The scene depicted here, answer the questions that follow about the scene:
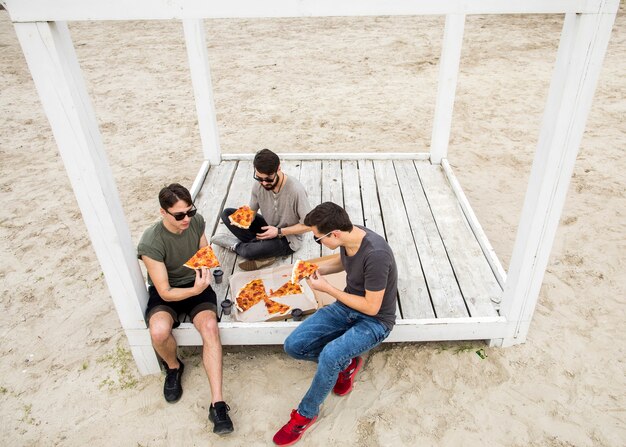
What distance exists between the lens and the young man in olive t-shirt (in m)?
3.61

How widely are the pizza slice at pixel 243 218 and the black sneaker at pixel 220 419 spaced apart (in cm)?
168

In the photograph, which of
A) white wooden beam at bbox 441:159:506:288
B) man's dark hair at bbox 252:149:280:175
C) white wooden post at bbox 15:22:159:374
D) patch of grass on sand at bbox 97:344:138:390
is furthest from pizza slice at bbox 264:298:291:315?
white wooden beam at bbox 441:159:506:288

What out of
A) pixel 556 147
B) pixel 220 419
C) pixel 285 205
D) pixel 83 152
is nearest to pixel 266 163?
pixel 285 205

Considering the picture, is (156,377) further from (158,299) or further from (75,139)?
(75,139)

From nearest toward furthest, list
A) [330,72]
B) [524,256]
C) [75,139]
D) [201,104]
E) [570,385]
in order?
[75,139] < [524,256] < [570,385] < [201,104] < [330,72]

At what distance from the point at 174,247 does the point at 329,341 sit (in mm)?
1448

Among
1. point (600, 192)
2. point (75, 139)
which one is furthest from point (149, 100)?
point (600, 192)

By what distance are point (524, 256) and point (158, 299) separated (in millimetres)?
2949

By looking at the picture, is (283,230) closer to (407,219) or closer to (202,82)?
(407,219)

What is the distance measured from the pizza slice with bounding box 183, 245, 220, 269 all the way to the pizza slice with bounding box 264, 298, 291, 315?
2.45ft

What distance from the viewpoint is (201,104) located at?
20.5ft

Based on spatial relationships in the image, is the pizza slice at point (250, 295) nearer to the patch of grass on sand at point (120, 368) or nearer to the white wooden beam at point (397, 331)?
the white wooden beam at point (397, 331)

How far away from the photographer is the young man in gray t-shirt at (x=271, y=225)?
177 inches

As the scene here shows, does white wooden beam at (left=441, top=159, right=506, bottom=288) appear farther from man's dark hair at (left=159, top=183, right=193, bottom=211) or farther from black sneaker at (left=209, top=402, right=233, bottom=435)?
man's dark hair at (left=159, top=183, right=193, bottom=211)
